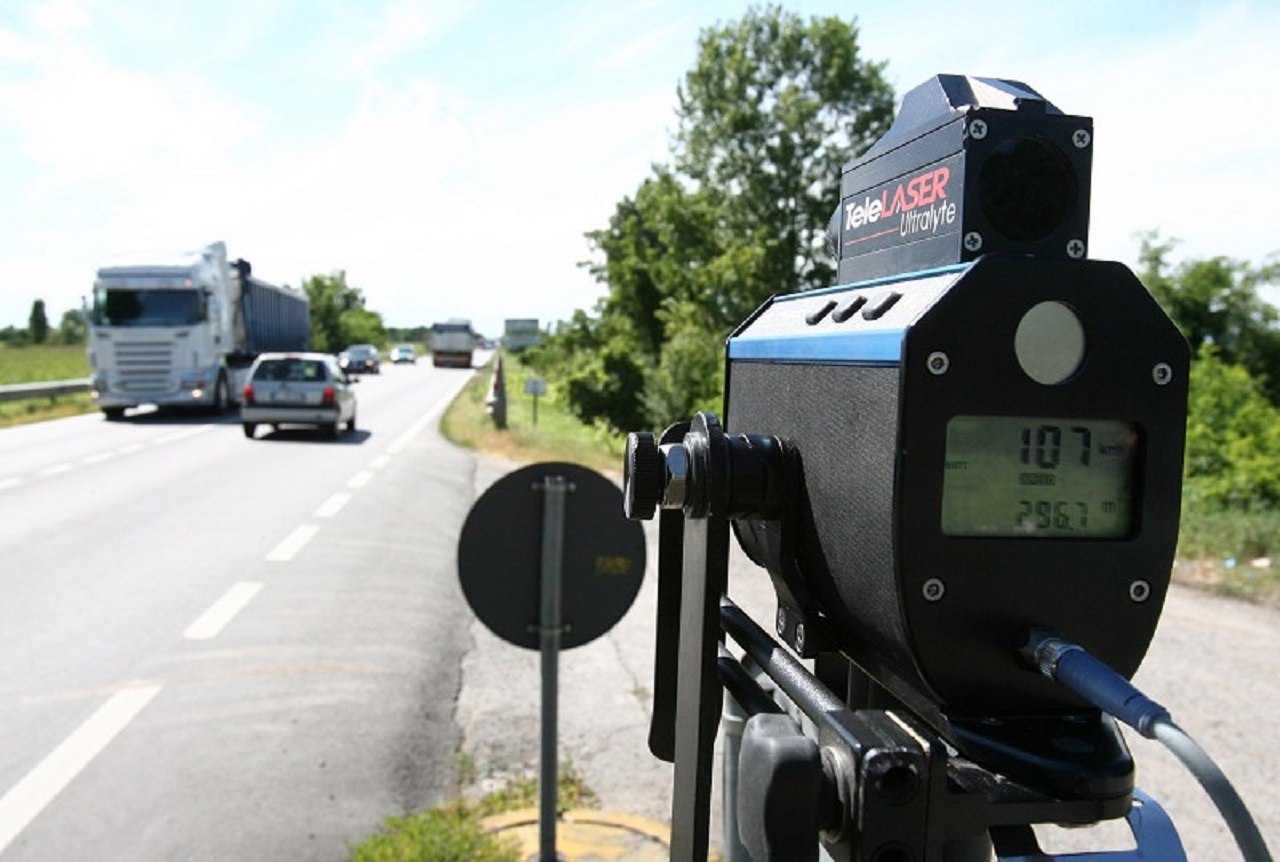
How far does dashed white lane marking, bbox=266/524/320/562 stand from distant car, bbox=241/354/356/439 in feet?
29.8

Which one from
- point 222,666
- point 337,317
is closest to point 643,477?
point 222,666

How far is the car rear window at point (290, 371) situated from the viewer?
18.9 m

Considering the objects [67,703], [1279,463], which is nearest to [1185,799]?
[67,703]

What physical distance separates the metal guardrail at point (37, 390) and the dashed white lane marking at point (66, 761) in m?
20.2

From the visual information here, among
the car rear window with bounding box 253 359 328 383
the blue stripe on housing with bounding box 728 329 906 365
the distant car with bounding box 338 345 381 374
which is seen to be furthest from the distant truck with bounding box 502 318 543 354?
the blue stripe on housing with bounding box 728 329 906 365

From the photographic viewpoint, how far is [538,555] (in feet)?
12.2

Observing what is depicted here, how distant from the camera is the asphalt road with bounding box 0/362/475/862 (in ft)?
13.4

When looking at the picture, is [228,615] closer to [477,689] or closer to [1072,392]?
[477,689]

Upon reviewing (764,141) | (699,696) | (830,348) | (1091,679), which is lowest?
(699,696)

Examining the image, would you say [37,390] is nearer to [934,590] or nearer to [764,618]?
[764,618]

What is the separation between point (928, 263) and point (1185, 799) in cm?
399

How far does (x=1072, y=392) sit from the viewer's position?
92 cm

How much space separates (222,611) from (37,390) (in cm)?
2246

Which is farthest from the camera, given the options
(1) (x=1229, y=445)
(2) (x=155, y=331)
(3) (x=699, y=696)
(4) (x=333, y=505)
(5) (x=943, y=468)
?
(2) (x=155, y=331)
